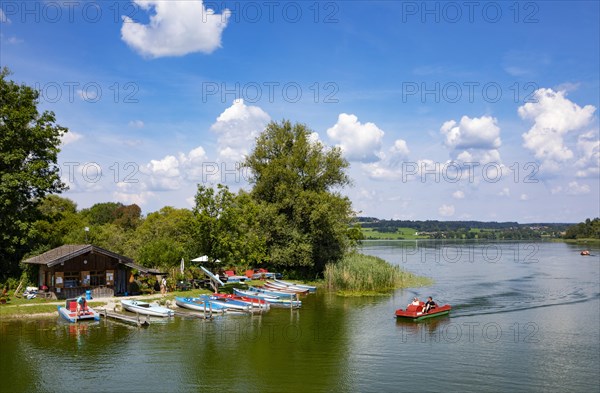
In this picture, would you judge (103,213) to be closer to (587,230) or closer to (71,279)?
(71,279)

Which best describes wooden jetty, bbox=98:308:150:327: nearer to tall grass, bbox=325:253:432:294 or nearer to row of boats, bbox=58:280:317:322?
row of boats, bbox=58:280:317:322

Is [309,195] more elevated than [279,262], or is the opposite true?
[309,195]

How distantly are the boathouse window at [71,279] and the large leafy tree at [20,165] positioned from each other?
7079mm

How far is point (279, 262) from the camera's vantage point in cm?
5922

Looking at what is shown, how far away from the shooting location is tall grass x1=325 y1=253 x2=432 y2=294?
50.6 metres

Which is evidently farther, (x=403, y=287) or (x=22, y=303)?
(x=403, y=287)

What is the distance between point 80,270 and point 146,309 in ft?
25.4

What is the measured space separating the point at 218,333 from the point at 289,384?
10.2 meters

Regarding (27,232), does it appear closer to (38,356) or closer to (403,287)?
(38,356)

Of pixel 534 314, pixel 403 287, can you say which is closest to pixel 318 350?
pixel 534 314

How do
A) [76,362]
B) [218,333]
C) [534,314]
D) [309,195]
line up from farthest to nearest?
[309,195]
[534,314]
[218,333]
[76,362]

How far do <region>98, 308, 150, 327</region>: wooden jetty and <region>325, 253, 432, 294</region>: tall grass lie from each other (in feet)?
74.1

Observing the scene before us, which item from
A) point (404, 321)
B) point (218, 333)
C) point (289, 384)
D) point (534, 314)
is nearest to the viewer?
point (289, 384)

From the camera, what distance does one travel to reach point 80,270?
38.8m
